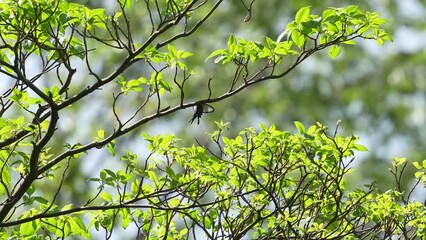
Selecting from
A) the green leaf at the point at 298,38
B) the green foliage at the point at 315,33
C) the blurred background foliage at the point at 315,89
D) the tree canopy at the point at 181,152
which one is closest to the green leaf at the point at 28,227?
the tree canopy at the point at 181,152

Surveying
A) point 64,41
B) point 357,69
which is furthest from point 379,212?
point 357,69

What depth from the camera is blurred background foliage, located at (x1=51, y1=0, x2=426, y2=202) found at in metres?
18.5

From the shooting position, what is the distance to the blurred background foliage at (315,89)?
1852 cm

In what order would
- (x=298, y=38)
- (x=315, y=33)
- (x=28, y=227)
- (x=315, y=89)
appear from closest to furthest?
(x=298, y=38)
(x=315, y=33)
(x=28, y=227)
(x=315, y=89)

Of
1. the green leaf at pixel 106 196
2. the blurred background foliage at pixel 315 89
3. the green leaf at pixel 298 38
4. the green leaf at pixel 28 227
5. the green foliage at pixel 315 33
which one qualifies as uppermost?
the blurred background foliage at pixel 315 89

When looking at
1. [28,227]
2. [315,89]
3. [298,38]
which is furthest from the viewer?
[315,89]

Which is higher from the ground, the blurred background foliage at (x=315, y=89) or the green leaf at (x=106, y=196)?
the blurred background foliage at (x=315, y=89)

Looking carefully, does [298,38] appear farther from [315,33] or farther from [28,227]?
[28,227]

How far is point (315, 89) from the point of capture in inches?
749

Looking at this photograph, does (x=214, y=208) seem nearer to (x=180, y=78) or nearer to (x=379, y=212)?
(x=379, y=212)

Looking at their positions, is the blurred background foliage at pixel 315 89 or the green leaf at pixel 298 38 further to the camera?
the blurred background foliage at pixel 315 89

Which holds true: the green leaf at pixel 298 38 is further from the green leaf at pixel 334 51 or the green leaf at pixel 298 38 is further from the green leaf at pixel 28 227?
the green leaf at pixel 28 227

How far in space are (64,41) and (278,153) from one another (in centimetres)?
137

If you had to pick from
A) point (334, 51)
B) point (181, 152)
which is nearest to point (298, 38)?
point (334, 51)
